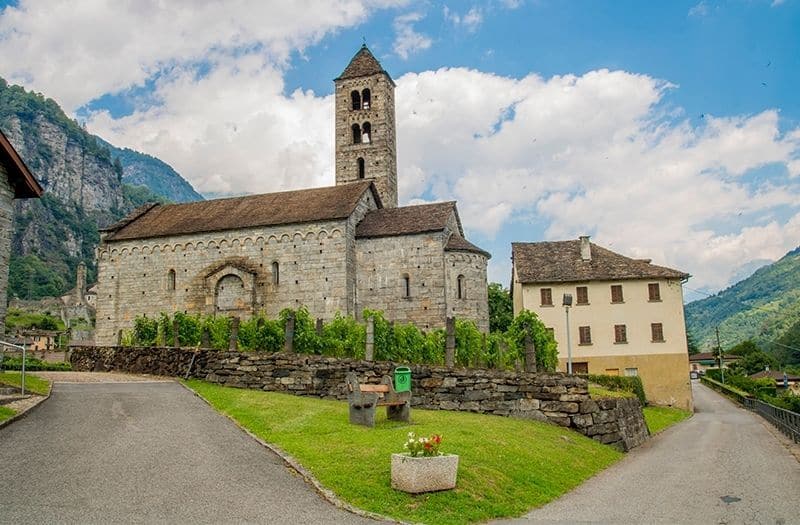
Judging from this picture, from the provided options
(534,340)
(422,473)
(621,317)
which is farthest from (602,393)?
(621,317)

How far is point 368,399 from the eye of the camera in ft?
51.6

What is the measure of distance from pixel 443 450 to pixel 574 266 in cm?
3265

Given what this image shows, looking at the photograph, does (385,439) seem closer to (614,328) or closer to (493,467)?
(493,467)

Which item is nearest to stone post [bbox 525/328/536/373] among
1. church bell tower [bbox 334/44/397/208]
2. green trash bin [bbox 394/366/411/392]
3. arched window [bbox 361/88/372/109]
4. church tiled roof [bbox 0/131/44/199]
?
green trash bin [bbox 394/366/411/392]

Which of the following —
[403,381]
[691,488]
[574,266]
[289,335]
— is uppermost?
[574,266]

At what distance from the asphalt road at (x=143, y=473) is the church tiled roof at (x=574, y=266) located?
1195 inches

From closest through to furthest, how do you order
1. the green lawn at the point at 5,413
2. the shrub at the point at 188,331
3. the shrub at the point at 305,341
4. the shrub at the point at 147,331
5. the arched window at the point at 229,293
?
1. the green lawn at the point at 5,413
2. the shrub at the point at 305,341
3. the shrub at the point at 188,331
4. the shrub at the point at 147,331
5. the arched window at the point at 229,293

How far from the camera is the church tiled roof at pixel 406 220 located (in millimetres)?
41562

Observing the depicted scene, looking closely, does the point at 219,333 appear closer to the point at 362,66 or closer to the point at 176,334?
the point at 176,334

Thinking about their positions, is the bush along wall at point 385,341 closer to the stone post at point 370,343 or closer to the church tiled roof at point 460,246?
the stone post at point 370,343

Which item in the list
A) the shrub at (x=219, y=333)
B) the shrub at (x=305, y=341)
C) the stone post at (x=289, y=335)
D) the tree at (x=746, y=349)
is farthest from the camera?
the tree at (x=746, y=349)

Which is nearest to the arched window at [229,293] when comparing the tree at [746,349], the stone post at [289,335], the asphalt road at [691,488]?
the stone post at [289,335]

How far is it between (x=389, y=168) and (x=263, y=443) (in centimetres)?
4301

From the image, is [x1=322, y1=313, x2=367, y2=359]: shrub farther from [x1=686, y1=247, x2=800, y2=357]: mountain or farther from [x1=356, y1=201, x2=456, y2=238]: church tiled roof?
[x1=686, y1=247, x2=800, y2=357]: mountain
